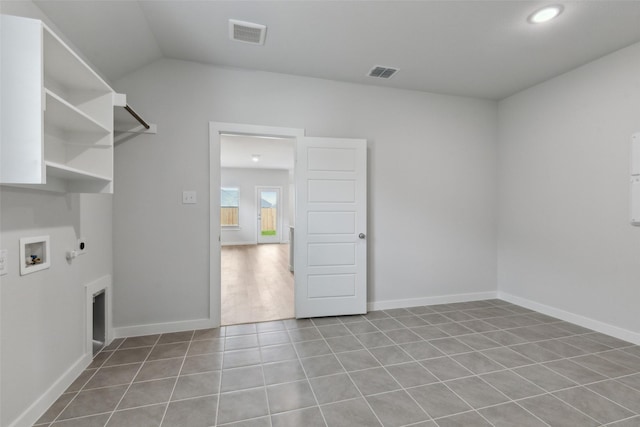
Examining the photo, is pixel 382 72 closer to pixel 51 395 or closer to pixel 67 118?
pixel 67 118

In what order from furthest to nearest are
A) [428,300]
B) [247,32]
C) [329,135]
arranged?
[428,300] < [329,135] < [247,32]

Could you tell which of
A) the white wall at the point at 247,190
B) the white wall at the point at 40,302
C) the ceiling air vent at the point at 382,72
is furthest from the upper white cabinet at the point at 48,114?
the white wall at the point at 247,190

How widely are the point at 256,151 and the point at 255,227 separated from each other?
3.80 meters

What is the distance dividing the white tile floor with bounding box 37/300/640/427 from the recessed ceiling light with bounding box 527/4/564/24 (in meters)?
2.75

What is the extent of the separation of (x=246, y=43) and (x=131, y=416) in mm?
2958

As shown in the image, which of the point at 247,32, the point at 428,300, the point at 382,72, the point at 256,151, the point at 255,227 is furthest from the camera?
the point at 255,227

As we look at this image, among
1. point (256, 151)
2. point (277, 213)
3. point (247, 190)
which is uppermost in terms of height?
point (256, 151)

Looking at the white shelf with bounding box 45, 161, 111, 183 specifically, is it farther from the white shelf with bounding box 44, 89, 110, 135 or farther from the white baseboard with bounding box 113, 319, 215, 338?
the white baseboard with bounding box 113, 319, 215, 338

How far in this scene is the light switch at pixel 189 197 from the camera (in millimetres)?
2971

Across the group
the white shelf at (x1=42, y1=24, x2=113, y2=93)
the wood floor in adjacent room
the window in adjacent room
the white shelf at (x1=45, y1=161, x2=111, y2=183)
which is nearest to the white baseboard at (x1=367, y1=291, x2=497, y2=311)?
the wood floor in adjacent room

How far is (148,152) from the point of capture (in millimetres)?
2871

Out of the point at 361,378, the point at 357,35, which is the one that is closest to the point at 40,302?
the point at 361,378

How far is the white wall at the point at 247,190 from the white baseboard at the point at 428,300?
718cm

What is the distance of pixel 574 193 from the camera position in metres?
3.13
